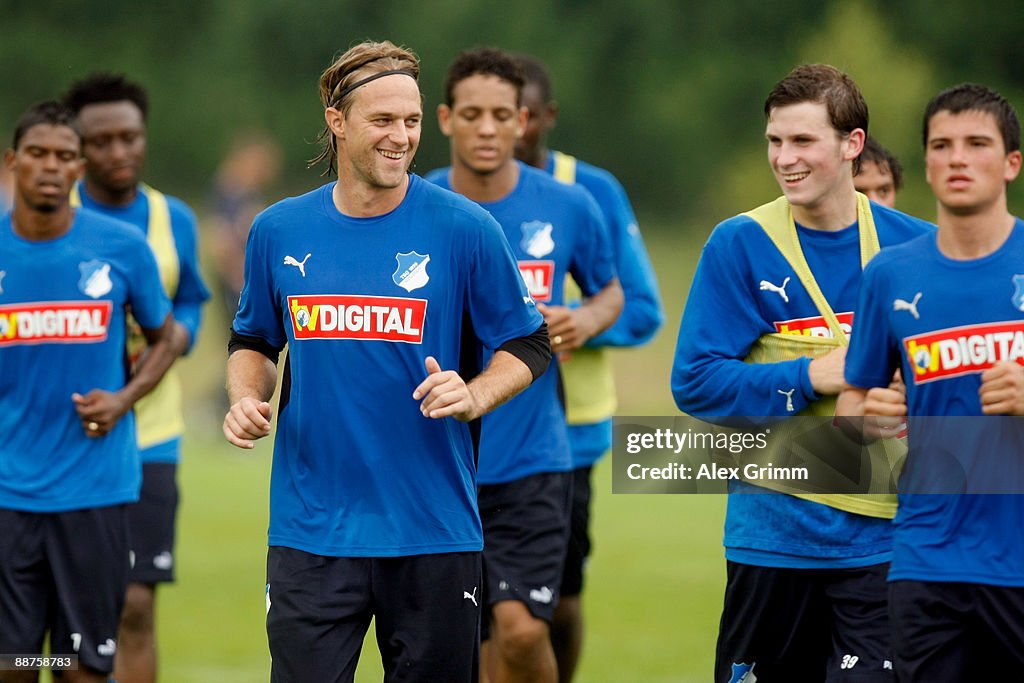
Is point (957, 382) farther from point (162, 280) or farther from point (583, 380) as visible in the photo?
point (162, 280)

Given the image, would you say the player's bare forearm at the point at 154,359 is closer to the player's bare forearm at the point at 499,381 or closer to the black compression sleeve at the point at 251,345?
the black compression sleeve at the point at 251,345

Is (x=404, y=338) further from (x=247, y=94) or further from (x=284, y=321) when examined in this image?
(x=247, y=94)

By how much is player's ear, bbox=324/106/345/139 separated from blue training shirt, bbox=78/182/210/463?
2.78m

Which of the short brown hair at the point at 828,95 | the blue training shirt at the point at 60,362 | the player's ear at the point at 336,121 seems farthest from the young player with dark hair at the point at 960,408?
the blue training shirt at the point at 60,362

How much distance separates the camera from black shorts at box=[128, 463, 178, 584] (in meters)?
7.74

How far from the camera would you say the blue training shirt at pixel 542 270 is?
6.99 m

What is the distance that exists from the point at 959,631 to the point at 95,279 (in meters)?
3.60

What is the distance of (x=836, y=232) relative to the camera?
551cm

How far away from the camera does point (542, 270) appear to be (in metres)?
7.26

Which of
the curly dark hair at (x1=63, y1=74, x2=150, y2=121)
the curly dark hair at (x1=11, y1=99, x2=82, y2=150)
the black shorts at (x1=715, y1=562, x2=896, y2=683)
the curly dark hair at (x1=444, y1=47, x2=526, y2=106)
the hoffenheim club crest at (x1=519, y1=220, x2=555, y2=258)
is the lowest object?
the black shorts at (x1=715, y1=562, x2=896, y2=683)

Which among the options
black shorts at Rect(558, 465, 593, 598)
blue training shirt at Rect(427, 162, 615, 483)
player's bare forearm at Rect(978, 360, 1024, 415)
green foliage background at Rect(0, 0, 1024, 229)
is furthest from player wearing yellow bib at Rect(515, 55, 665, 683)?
green foliage background at Rect(0, 0, 1024, 229)

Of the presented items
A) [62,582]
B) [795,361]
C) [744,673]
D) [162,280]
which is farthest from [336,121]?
[162,280]

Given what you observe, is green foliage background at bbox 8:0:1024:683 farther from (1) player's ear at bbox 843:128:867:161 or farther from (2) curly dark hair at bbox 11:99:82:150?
(1) player's ear at bbox 843:128:867:161

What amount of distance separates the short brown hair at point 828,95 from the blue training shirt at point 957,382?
29.1 inches
